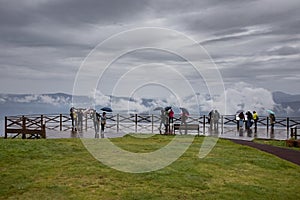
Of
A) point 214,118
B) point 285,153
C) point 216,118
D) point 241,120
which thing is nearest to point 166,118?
point 214,118

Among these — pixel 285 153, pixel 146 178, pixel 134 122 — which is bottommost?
pixel 146 178

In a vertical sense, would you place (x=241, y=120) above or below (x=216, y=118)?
below

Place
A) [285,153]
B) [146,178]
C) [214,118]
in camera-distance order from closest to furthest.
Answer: [146,178] < [285,153] < [214,118]

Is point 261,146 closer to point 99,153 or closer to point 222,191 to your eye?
point 99,153

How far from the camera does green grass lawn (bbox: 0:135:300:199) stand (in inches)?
422

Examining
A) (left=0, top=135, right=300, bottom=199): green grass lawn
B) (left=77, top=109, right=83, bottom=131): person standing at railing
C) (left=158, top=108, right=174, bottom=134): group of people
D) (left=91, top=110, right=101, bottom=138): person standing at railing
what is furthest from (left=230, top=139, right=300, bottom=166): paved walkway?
(left=77, top=109, right=83, bottom=131): person standing at railing

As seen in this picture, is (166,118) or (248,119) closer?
(166,118)

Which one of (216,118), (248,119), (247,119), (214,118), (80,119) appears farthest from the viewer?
(247,119)

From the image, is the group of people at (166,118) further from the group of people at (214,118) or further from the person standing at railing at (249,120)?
the person standing at railing at (249,120)

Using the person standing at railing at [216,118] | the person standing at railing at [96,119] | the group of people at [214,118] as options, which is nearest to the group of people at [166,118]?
the group of people at [214,118]

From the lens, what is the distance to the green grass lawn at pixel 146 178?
35.1 ft

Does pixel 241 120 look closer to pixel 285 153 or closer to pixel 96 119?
pixel 96 119

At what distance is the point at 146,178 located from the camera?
40.7ft

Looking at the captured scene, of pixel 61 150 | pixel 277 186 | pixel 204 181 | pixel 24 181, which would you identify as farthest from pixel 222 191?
pixel 61 150
